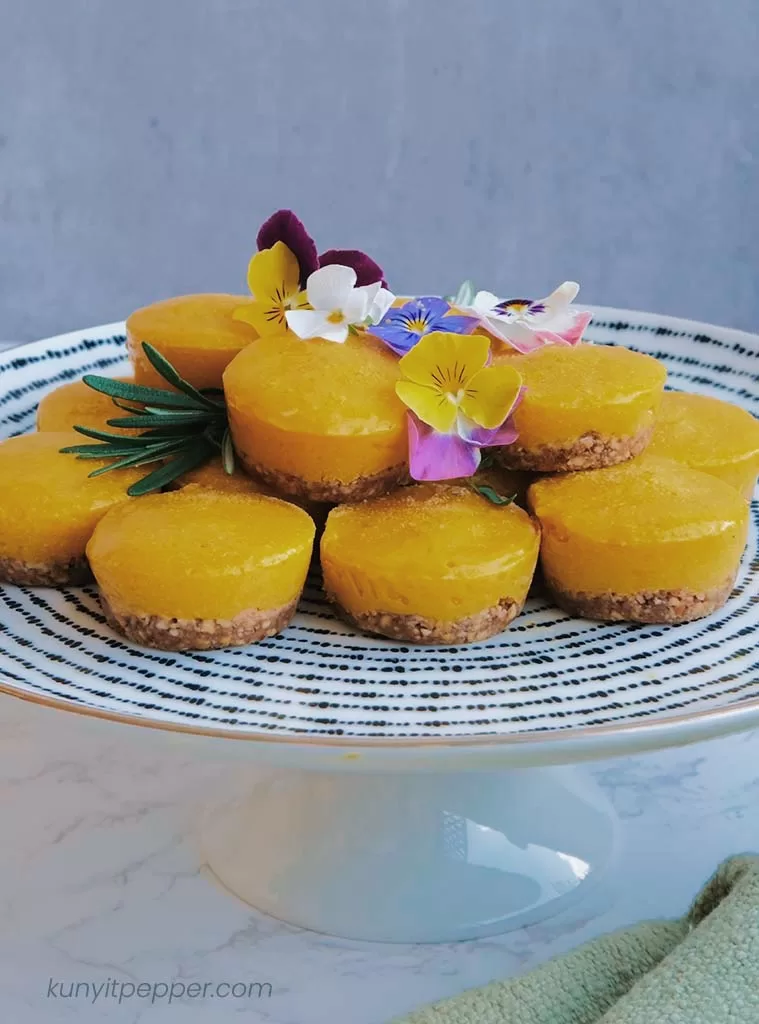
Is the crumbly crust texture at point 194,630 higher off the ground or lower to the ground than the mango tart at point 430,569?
lower

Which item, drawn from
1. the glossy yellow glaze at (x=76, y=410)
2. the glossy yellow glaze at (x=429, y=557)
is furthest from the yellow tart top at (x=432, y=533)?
the glossy yellow glaze at (x=76, y=410)

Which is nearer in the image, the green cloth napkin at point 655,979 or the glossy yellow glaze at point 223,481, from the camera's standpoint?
the green cloth napkin at point 655,979

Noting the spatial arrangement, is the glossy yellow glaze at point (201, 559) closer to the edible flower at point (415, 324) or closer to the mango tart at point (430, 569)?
the mango tart at point (430, 569)

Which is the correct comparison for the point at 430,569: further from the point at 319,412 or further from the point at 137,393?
the point at 137,393

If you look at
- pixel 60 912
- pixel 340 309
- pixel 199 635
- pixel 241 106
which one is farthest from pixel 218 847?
pixel 241 106

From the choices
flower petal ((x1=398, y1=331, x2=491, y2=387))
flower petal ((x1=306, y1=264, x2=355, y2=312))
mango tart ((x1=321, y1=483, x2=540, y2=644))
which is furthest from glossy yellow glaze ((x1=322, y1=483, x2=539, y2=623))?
flower petal ((x1=306, y1=264, x2=355, y2=312))

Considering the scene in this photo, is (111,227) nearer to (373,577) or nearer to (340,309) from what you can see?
(340,309)

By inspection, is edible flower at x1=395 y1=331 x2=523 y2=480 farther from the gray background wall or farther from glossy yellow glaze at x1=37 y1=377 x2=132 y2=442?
the gray background wall

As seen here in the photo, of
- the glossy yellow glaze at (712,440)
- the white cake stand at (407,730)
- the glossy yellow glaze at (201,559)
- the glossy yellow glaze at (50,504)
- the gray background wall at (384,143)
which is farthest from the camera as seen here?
the gray background wall at (384,143)
